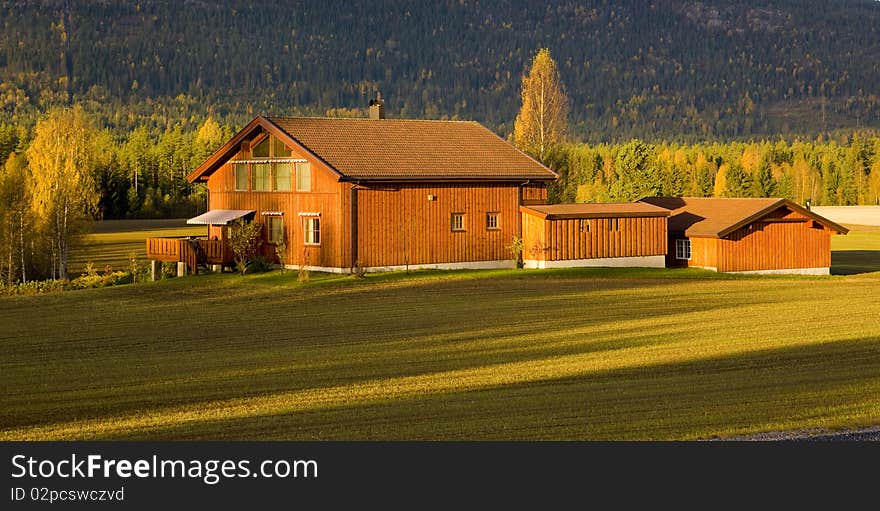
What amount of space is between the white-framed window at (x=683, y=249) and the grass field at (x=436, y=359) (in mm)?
6633

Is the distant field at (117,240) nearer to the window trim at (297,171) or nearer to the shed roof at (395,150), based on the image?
the shed roof at (395,150)

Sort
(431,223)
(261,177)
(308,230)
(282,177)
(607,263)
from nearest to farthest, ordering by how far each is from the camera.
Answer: (308,230)
(431,223)
(282,177)
(261,177)
(607,263)

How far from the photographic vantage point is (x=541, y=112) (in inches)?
3305

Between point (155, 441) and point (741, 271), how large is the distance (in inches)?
1492

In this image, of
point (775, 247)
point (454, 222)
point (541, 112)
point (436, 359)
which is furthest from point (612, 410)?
point (541, 112)

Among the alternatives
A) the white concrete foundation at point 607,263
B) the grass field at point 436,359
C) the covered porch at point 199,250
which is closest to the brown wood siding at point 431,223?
the white concrete foundation at point 607,263

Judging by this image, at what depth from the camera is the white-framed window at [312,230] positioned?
1858 inches

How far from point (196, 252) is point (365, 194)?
6524 millimetres

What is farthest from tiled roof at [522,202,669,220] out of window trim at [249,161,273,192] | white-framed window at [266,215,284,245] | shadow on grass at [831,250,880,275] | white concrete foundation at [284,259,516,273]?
shadow on grass at [831,250,880,275]

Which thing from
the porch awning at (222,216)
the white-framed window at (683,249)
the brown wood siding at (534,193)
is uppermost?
the brown wood siding at (534,193)

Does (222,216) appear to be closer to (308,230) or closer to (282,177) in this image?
(282,177)

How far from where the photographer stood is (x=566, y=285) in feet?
147

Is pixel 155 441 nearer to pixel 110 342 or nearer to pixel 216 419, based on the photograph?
pixel 216 419

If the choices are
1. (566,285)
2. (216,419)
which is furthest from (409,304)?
(216,419)
